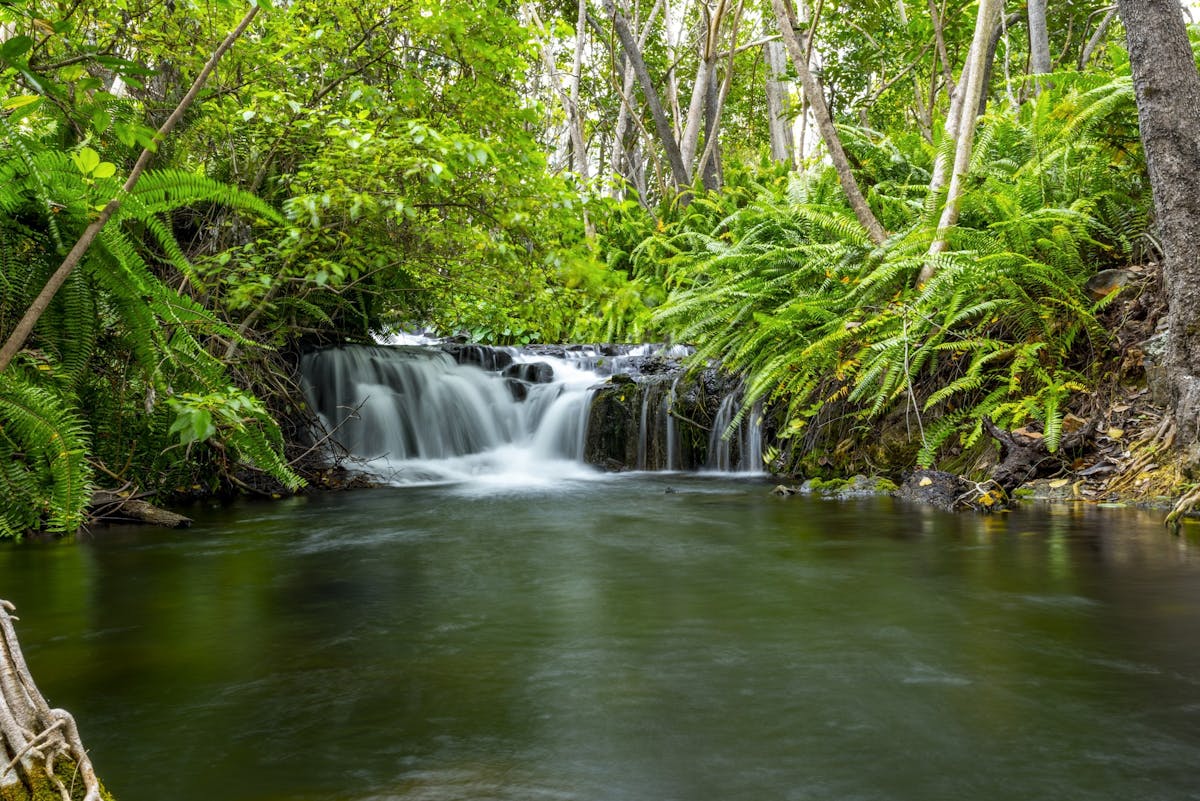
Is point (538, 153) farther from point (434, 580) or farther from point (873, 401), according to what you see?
point (873, 401)

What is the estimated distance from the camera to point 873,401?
7.37 metres

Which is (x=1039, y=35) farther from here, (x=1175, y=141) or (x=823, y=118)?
(x=1175, y=141)

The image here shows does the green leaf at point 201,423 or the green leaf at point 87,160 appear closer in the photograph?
the green leaf at point 87,160

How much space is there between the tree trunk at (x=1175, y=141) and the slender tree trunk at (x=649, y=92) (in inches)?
317

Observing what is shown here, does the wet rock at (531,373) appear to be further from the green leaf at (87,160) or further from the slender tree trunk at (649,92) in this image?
the green leaf at (87,160)

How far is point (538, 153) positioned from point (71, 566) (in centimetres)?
362

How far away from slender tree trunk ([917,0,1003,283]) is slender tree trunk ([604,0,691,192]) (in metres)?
6.04

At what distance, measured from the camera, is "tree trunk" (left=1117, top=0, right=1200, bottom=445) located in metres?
4.95

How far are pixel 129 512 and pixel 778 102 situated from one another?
45.3ft

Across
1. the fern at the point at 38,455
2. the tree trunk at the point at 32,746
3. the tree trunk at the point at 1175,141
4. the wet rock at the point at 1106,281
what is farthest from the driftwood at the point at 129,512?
the wet rock at the point at 1106,281

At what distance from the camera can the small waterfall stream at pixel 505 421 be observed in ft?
30.8

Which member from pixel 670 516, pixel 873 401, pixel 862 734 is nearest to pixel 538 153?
pixel 670 516

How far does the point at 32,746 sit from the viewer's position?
1.36 m

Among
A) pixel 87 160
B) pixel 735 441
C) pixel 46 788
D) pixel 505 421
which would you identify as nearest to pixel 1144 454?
pixel 735 441
